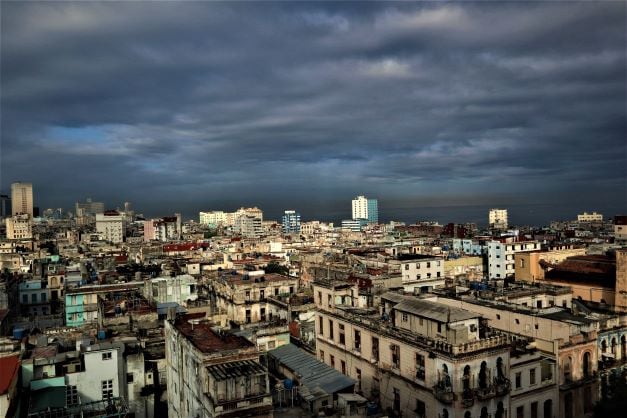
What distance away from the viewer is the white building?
83562 mm

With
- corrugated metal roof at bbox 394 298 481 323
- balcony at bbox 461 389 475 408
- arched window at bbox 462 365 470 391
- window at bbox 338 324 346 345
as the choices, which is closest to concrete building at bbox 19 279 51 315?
window at bbox 338 324 346 345

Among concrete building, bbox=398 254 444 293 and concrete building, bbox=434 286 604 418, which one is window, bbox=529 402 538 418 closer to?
concrete building, bbox=434 286 604 418

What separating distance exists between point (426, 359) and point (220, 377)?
13368 mm

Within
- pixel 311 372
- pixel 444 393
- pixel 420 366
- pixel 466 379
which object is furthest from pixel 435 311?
pixel 311 372

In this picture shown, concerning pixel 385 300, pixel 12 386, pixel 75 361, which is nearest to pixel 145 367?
pixel 75 361

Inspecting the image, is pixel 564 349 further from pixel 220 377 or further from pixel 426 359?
pixel 220 377

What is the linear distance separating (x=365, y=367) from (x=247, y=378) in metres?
15.2

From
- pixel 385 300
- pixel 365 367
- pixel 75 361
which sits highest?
pixel 385 300

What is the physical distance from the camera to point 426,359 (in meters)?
30.0

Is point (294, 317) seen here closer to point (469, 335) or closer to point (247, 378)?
point (469, 335)

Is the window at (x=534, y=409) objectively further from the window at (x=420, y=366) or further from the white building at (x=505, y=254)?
the white building at (x=505, y=254)

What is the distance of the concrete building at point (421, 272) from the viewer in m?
67.6

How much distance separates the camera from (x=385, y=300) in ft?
125

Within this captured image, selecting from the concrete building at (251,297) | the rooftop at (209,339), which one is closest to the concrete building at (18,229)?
the concrete building at (251,297)
